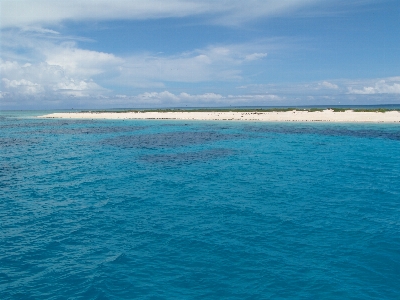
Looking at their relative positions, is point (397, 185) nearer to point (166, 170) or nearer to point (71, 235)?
point (166, 170)

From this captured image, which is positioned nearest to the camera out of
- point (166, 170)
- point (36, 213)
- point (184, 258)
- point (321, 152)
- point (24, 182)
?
point (184, 258)

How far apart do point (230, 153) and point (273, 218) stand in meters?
25.5

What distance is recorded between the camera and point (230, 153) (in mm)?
43875

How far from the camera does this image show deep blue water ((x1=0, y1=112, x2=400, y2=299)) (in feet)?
39.9

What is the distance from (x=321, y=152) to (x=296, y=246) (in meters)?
31.2

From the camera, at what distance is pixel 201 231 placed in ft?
55.7

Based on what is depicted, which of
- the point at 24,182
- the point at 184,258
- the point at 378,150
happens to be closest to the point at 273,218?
the point at 184,258

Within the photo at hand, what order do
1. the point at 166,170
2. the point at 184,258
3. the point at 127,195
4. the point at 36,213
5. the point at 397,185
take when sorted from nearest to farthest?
the point at 184,258, the point at 36,213, the point at 127,195, the point at 397,185, the point at 166,170

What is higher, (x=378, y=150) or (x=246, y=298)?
(x=378, y=150)

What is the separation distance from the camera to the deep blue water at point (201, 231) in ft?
39.9

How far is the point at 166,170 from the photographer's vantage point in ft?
107

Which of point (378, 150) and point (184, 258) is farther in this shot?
point (378, 150)

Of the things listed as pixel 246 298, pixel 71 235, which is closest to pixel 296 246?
→ pixel 246 298

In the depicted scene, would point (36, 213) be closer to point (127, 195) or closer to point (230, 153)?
point (127, 195)
